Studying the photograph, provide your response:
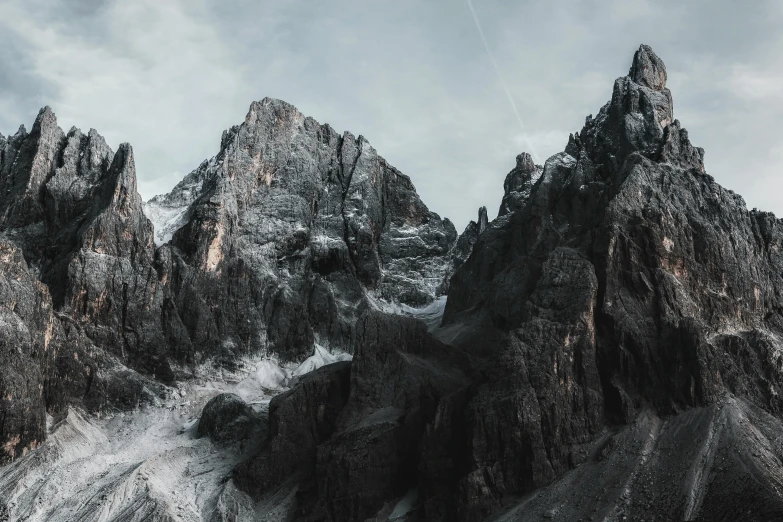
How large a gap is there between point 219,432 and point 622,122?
284ft

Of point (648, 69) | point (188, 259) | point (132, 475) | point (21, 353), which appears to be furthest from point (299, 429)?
point (648, 69)

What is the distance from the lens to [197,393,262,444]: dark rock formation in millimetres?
118188

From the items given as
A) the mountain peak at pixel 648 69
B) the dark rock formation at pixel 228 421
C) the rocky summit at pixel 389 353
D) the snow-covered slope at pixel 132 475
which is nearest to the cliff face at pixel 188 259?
the rocky summit at pixel 389 353

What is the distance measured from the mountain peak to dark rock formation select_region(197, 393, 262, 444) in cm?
9801

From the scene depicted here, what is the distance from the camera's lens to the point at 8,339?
108750 millimetres

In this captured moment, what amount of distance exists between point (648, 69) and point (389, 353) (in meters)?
86.5

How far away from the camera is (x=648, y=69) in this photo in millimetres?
167625

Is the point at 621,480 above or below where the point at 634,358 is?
below

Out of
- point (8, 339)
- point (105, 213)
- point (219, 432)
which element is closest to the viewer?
point (8, 339)

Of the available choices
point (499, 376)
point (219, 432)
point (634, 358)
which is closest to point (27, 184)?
point (219, 432)

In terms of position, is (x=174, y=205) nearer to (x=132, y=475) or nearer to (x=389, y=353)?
(x=389, y=353)

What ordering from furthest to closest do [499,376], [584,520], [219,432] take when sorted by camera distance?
[219,432] < [499,376] < [584,520]

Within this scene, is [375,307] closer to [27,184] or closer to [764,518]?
[27,184]

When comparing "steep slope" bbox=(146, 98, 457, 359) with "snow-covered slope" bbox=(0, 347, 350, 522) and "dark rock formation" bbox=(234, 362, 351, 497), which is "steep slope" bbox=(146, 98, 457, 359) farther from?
"dark rock formation" bbox=(234, 362, 351, 497)
